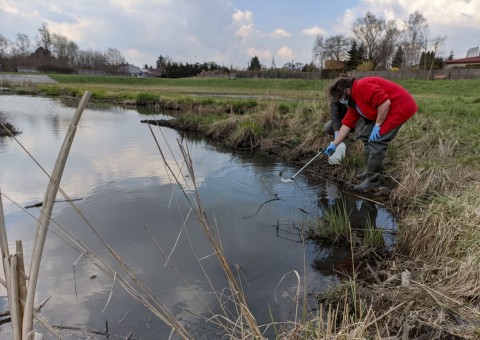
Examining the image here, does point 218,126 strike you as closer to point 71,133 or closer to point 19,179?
point 19,179

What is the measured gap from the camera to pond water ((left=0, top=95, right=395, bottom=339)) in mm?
2684

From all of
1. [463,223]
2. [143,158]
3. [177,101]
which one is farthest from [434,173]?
[177,101]

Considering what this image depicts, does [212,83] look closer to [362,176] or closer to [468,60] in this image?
[362,176]

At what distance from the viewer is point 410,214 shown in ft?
12.8

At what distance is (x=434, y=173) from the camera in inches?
181

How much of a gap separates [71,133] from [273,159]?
635 cm

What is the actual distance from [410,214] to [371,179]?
53.6 inches

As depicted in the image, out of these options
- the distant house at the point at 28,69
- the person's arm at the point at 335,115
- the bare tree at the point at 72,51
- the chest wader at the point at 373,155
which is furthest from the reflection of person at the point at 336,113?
the bare tree at the point at 72,51

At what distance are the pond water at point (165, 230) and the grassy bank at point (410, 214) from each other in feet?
1.01

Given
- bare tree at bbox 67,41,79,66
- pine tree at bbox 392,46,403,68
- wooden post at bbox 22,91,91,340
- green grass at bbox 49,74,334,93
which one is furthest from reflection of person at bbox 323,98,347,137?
bare tree at bbox 67,41,79,66

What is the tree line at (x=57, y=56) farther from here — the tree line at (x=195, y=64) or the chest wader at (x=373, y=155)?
the chest wader at (x=373, y=155)

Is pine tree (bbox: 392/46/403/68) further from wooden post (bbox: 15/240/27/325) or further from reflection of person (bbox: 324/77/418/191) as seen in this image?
wooden post (bbox: 15/240/27/325)

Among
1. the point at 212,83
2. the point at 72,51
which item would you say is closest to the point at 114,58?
the point at 72,51

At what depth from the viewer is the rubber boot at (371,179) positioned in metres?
5.15
